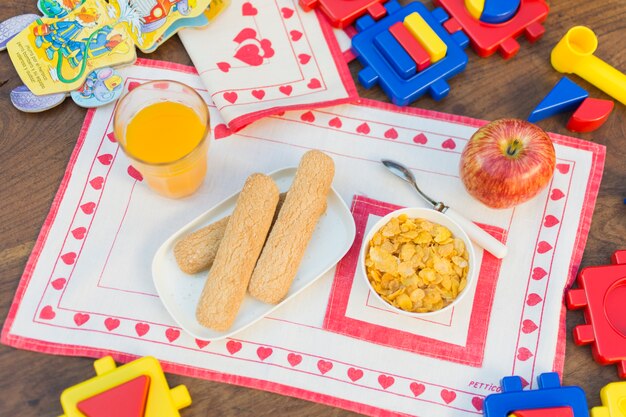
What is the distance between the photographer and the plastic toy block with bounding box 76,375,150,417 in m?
0.81

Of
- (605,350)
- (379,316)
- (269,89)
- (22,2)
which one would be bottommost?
(605,350)

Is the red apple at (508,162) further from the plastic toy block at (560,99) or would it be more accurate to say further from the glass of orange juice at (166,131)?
the glass of orange juice at (166,131)

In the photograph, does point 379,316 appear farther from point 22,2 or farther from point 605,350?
point 22,2

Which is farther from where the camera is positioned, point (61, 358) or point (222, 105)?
point (222, 105)

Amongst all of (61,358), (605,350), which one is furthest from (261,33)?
(605,350)

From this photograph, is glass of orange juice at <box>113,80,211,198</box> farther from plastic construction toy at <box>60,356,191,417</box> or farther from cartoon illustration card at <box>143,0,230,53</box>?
plastic construction toy at <box>60,356,191,417</box>

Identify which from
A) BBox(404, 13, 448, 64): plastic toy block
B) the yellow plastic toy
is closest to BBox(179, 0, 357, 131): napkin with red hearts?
BBox(404, 13, 448, 64): plastic toy block

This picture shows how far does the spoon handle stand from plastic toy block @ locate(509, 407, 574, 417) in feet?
0.72

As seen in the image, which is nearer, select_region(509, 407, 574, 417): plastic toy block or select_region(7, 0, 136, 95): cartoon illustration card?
select_region(509, 407, 574, 417): plastic toy block

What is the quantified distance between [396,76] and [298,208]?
0.29 m

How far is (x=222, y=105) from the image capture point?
1002 millimetres

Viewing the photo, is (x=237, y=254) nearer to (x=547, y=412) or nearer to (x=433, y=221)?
(x=433, y=221)

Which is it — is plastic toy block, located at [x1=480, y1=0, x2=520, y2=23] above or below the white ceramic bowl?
above

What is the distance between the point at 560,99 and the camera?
3.26 ft
